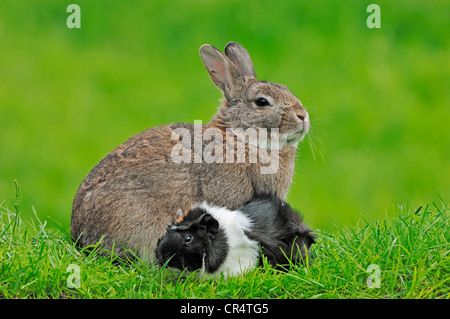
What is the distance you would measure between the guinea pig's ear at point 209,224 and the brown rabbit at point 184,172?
0.40m

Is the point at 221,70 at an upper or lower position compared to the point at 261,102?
upper

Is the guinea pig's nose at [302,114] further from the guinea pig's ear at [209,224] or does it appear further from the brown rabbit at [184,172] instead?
the guinea pig's ear at [209,224]

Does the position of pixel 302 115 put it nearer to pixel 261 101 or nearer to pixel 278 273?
pixel 261 101

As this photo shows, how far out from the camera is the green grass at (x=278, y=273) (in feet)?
16.7

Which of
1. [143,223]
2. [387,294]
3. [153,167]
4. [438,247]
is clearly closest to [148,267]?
[143,223]

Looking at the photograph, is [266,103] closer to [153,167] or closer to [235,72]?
[235,72]

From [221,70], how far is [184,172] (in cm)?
120

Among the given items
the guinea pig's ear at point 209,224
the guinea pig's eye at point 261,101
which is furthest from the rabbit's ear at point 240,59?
the guinea pig's ear at point 209,224

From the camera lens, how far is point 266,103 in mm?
6465

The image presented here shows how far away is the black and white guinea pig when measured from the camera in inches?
222

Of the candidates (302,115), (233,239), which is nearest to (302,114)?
(302,115)

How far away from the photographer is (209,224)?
18.9 feet
